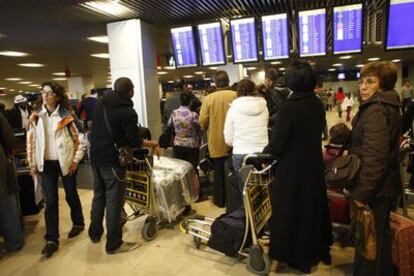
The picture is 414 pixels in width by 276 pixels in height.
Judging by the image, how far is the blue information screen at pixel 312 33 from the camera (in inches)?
190

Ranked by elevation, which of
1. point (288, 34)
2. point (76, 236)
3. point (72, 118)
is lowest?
point (76, 236)

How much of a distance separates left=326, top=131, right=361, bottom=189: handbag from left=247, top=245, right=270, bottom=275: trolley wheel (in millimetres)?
820

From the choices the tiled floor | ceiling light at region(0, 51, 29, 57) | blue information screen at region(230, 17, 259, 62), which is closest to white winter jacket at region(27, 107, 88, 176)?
the tiled floor

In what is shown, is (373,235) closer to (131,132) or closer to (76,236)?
(131,132)

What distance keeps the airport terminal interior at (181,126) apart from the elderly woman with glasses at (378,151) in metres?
0.07

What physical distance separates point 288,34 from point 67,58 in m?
7.74

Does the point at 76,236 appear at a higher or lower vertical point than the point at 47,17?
lower

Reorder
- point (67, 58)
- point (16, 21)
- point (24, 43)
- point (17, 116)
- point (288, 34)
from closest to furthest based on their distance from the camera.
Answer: point (288, 34) < point (16, 21) < point (17, 116) < point (24, 43) < point (67, 58)

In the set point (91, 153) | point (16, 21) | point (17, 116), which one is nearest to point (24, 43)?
point (17, 116)

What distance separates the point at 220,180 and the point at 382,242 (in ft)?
7.53

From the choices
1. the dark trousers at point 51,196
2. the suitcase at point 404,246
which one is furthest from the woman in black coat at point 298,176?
the dark trousers at point 51,196

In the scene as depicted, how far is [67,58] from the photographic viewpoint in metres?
10.4

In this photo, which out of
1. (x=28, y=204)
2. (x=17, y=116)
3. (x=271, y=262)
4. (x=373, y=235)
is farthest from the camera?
(x=17, y=116)

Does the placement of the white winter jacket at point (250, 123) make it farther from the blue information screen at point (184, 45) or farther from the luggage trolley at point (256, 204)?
the blue information screen at point (184, 45)
